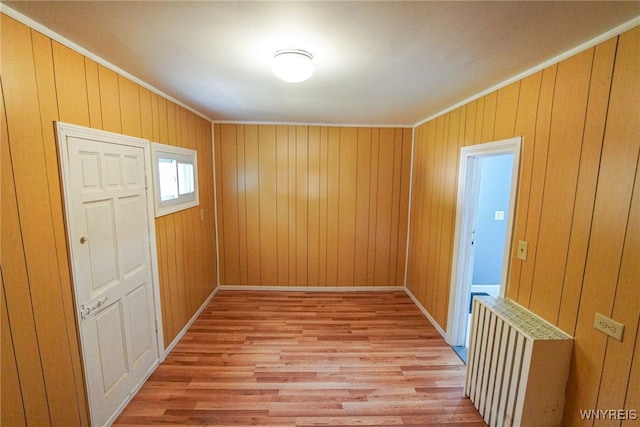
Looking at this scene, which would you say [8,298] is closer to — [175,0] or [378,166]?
[175,0]

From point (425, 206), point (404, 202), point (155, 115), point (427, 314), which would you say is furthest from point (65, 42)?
point (427, 314)

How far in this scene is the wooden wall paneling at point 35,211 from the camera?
1.23 m

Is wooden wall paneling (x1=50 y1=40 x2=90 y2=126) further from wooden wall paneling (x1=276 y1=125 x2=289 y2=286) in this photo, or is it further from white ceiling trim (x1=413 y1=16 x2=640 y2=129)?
white ceiling trim (x1=413 y1=16 x2=640 y2=129)

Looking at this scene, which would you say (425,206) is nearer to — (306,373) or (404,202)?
(404,202)

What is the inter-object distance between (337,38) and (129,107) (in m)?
1.74

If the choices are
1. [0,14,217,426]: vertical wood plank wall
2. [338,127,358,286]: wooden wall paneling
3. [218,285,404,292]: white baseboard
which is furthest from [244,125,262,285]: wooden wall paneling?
[0,14,217,426]: vertical wood plank wall

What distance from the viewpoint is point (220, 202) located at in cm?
396

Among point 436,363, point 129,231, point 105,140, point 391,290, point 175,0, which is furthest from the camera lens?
point 391,290

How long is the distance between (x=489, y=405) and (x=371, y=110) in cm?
293

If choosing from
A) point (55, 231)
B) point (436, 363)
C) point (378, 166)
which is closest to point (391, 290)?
point (436, 363)

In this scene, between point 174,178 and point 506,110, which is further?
point 174,178

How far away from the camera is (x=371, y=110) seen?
3039mm

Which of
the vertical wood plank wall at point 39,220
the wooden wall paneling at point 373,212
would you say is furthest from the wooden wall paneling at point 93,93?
the wooden wall paneling at point 373,212

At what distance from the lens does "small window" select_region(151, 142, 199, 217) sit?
244 cm
